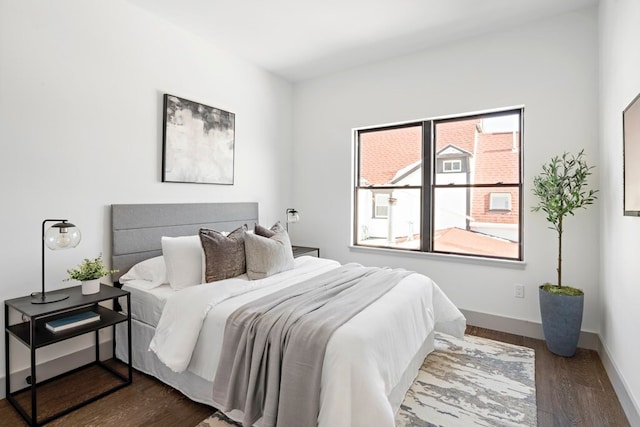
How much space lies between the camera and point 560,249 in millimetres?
2855

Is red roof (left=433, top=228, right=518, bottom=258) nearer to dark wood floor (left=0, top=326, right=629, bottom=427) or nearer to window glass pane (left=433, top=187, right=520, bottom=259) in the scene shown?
window glass pane (left=433, top=187, right=520, bottom=259)

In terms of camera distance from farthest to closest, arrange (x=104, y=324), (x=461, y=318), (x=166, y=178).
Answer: (x=166, y=178) → (x=461, y=318) → (x=104, y=324)

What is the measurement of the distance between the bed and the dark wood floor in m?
0.10

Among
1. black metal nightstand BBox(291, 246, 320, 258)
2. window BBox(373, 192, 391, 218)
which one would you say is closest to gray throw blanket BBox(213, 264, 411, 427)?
black metal nightstand BBox(291, 246, 320, 258)

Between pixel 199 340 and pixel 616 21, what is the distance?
3505 millimetres

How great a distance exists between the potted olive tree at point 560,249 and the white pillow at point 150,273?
3.13 metres

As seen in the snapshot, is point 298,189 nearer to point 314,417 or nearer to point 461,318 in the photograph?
point 461,318

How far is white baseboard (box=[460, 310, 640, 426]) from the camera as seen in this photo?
200 cm

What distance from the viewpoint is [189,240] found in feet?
9.12

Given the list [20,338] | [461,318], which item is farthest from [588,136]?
[20,338]

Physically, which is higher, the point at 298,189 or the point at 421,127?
the point at 421,127

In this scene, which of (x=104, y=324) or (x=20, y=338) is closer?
(x=20, y=338)

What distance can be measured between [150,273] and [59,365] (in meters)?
0.88

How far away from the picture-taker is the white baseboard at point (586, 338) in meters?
2.00
